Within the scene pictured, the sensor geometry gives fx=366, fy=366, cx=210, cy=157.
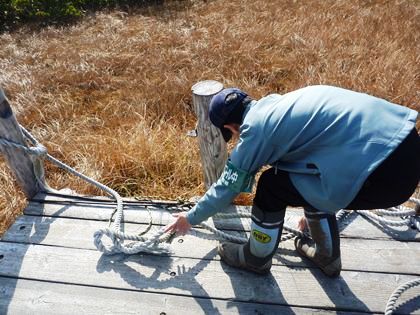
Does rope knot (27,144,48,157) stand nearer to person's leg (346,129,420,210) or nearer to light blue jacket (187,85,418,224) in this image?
light blue jacket (187,85,418,224)

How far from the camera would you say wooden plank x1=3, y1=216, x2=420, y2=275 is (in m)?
1.92

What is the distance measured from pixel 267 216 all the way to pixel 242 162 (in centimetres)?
34

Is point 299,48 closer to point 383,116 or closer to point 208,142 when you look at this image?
point 208,142

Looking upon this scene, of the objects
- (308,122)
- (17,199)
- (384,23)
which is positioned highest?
(308,122)

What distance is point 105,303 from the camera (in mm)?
1775

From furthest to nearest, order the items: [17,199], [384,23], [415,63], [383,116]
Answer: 1. [384,23]
2. [415,63]
3. [17,199]
4. [383,116]

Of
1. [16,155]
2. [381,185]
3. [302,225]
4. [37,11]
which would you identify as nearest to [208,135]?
[302,225]

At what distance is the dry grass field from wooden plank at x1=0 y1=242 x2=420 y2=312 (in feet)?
2.87

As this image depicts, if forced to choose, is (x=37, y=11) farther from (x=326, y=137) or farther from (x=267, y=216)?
(x=326, y=137)

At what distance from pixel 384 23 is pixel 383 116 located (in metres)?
4.74

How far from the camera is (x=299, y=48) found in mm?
4910

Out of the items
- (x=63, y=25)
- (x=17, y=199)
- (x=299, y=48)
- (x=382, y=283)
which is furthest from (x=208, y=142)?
(x=63, y=25)

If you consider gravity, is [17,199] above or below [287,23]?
below

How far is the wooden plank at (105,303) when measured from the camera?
1731 millimetres
